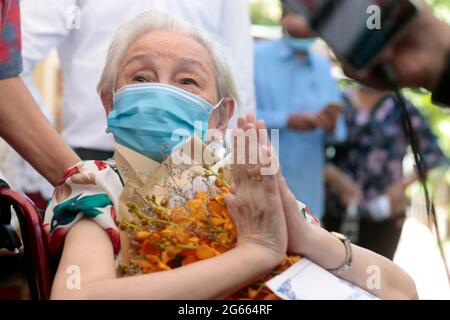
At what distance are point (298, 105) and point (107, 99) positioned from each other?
2.05m

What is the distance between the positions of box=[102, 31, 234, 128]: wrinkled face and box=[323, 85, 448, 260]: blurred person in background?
270 cm

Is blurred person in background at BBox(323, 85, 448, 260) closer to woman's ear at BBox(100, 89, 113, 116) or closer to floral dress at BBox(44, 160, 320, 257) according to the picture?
woman's ear at BBox(100, 89, 113, 116)

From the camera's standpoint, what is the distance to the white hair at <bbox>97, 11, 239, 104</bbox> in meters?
2.12

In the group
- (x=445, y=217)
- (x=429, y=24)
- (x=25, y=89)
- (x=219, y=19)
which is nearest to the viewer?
(x=429, y=24)

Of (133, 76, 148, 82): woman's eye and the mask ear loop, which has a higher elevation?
(133, 76, 148, 82): woman's eye

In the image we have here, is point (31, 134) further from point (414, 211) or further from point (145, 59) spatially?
point (414, 211)

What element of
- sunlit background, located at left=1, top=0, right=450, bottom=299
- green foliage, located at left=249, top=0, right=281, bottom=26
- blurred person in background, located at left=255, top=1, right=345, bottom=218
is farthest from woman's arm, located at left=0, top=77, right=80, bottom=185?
green foliage, located at left=249, top=0, right=281, bottom=26

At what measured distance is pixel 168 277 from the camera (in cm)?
168

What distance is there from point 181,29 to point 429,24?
0.91m

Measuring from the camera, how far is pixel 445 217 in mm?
10047

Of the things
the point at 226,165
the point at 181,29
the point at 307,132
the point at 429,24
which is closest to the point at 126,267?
the point at 226,165

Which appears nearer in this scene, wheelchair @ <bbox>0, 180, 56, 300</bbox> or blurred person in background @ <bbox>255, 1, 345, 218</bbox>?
wheelchair @ <bbox>0, 180, 56, 300</bbox>
